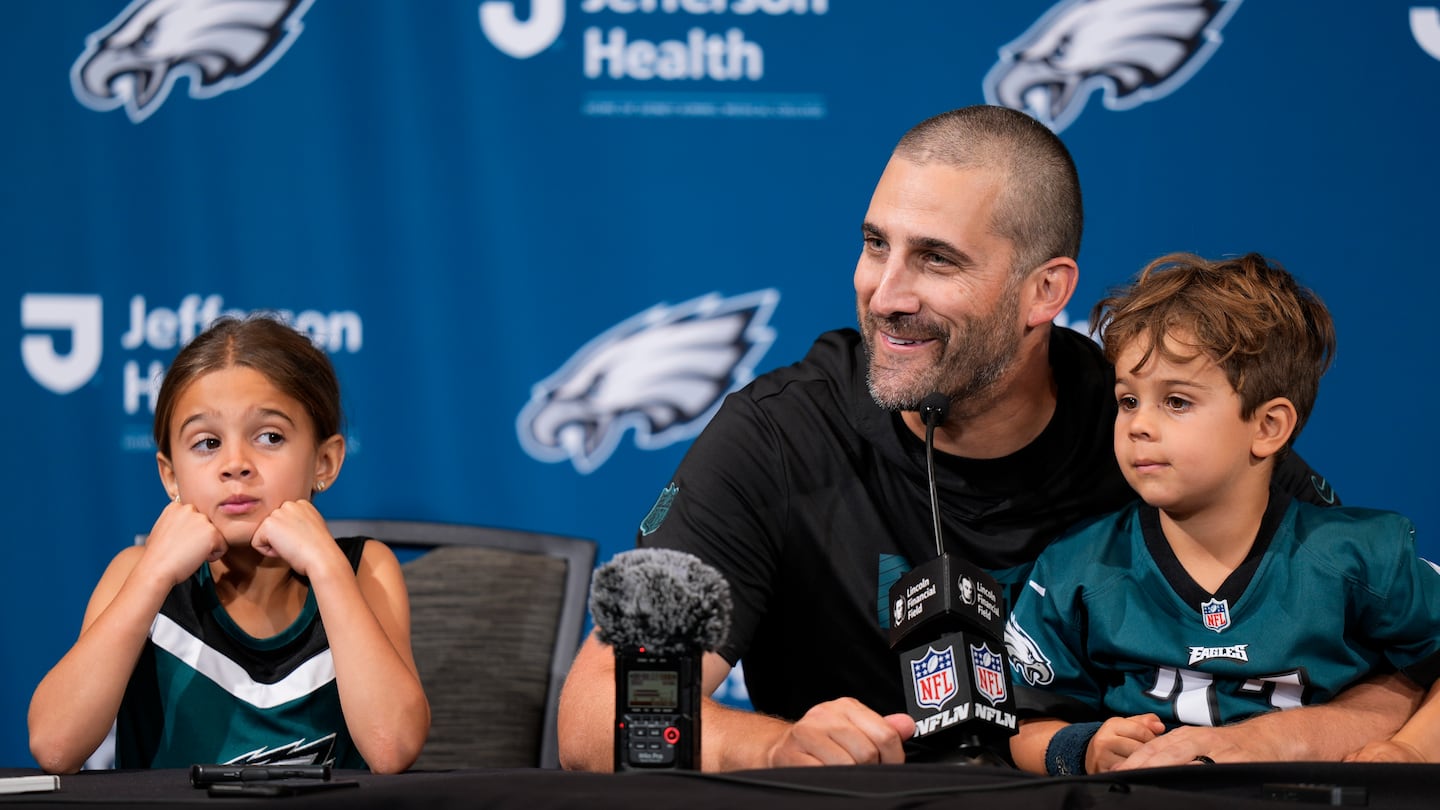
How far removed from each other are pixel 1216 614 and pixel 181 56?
2397mm

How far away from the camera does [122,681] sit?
5.67ft

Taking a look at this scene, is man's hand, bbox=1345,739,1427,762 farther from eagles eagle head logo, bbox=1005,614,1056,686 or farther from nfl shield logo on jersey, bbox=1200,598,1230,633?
eagles eagle head logo, bbox=1005,614,1056,686

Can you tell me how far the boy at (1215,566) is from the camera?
162 cm

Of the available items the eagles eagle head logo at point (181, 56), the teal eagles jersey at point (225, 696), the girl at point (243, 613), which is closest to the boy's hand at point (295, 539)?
the girl at point (243, 613)

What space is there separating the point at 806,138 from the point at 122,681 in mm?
1810

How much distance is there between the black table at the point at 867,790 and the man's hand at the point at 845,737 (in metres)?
0.09

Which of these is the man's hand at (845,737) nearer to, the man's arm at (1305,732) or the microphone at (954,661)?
the microphone at (954,661)

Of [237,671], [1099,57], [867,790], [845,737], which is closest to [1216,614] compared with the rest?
[845,737]

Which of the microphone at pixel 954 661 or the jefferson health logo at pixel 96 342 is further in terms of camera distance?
the jefferson health logo at pixel 96 342

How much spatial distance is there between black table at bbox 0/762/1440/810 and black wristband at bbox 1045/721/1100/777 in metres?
0.32

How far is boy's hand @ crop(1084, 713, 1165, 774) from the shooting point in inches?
57.0

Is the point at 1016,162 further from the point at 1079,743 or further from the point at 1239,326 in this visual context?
the point at 1079,743

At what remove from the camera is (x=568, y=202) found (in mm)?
2951

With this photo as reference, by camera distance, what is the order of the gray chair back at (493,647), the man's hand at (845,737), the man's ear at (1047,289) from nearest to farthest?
the man's hand at (845,737), the man's ear at (1047,289), the gray chair back at (493,647)
